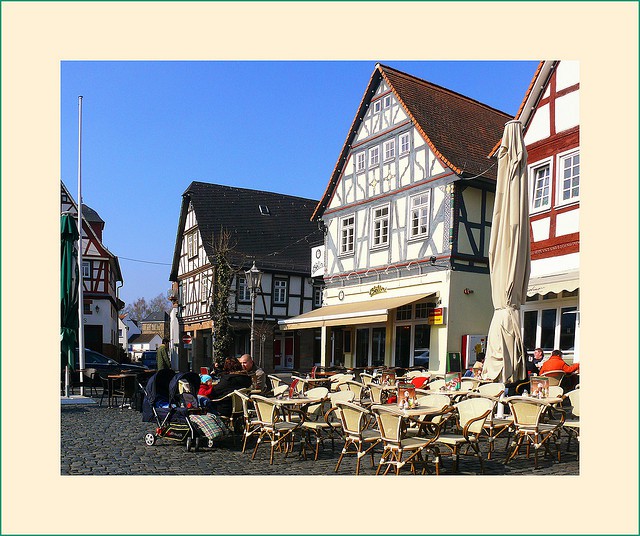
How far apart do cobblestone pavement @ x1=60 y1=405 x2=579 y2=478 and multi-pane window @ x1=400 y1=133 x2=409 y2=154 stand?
1184cm

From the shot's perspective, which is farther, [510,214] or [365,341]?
[365,341]

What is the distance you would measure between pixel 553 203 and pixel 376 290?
271 inches

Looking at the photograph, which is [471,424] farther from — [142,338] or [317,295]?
[142,338]

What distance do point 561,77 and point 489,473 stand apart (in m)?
10.7

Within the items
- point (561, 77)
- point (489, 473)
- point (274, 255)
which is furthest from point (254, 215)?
point (489, 473)

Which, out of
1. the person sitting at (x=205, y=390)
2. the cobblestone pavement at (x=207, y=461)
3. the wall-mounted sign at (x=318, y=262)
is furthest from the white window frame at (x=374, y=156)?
the cobblestone pavement at (x=207, y=461)

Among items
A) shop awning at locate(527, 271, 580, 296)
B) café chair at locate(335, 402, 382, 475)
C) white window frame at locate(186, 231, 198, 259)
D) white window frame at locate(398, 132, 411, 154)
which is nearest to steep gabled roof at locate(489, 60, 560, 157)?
shop awning at locate(527, 271, 580, 296)

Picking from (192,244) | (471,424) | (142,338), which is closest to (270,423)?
(471,424)

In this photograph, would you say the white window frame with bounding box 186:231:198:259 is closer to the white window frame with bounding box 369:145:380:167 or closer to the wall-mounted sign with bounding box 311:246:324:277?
the wall-mounted sign with bounding box 311:246:324:277

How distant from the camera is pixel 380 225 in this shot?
2083cm

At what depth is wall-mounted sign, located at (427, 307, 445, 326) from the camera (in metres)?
17.9

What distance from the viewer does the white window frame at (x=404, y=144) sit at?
19.7 metres

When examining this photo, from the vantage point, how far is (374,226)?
2108cm
